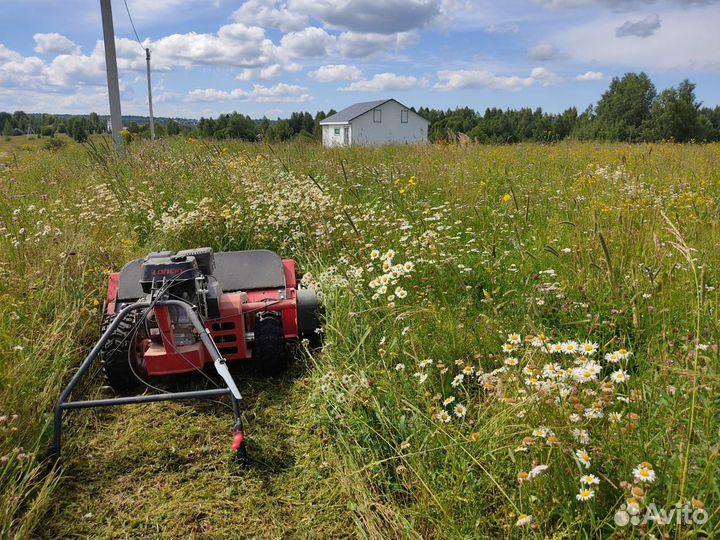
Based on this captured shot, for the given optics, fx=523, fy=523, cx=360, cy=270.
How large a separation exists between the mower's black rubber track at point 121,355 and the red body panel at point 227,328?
12 centimetres

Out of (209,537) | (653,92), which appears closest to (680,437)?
(209,537)

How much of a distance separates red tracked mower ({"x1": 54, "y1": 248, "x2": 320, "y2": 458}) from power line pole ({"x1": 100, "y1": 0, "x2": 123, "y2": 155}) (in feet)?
22.1

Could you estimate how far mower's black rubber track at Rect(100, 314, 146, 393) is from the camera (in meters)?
3.04

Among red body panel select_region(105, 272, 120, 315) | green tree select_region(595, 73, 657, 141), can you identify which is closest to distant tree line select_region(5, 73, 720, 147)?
green tree select_region(595, 73, 657, 141)

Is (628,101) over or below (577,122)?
over

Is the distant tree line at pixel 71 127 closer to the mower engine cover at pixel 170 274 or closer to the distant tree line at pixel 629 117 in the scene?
the mower engine cover at pixel 170 274

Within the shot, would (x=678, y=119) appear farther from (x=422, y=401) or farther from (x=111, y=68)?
(x=422, y=401)

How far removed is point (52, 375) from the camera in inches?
114

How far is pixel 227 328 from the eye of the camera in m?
3.29

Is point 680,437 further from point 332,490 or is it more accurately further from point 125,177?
point 125,177

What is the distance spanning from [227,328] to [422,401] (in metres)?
1.45

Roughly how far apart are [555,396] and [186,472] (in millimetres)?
1771

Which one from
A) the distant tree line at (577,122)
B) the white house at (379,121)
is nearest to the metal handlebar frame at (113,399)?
the distant tree line at (577,122)

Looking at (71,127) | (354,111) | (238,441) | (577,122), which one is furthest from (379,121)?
(238,441)
